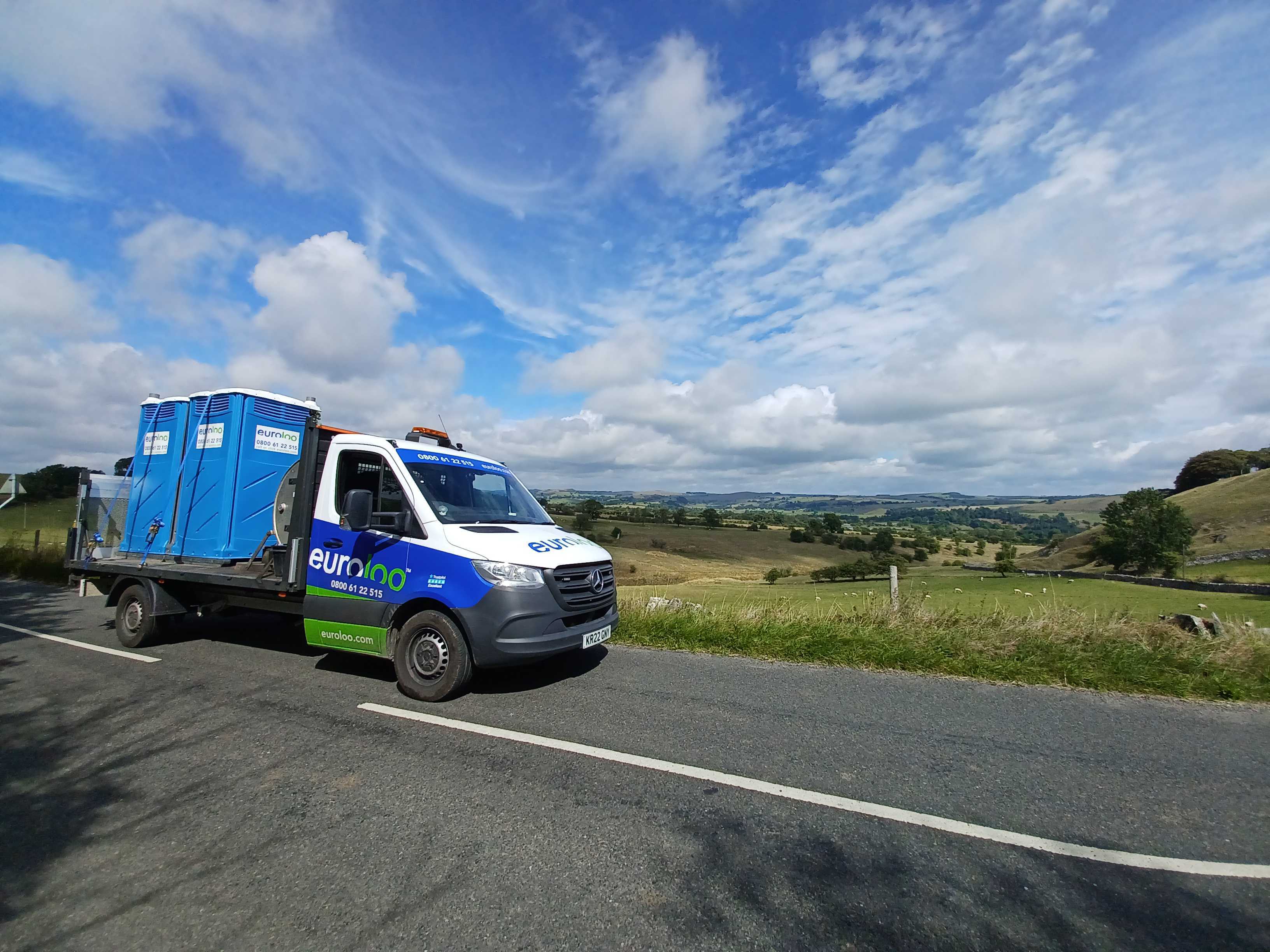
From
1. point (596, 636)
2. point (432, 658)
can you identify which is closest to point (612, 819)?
point (596, 636)

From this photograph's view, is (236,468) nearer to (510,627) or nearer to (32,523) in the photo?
(510,627)

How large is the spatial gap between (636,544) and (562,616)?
51.2 m

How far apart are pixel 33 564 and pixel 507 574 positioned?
1830 cm

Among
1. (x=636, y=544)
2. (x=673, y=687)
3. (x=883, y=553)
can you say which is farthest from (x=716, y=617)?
(x=883, y=553)

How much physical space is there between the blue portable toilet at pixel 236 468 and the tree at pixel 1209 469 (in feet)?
437

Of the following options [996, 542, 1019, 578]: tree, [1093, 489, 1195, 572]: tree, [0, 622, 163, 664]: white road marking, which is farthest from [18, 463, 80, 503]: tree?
[1093, 489, 1195, 572]: tree

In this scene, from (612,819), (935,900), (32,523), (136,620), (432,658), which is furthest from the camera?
(32,523)

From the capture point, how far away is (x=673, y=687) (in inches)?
248

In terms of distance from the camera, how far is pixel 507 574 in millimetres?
5566

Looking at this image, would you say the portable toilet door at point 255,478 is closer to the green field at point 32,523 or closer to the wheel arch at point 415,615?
the wheel arch at point 415,615

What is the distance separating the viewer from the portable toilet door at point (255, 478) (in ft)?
24.5

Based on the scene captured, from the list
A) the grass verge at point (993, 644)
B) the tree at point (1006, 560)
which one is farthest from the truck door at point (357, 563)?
the tree at point (1006, 560)

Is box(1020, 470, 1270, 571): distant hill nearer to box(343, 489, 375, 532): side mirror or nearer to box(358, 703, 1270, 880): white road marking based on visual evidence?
box(358, 703, 1270, 880): white road marking

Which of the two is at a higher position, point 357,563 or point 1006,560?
point 357,563
